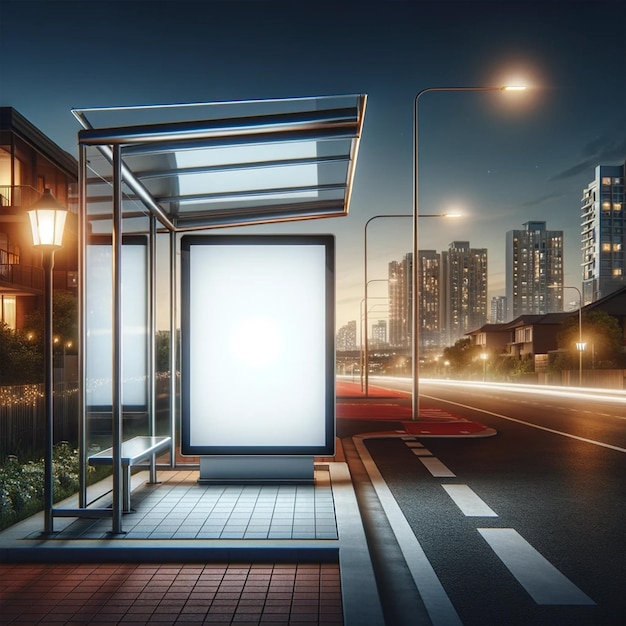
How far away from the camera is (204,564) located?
577cm

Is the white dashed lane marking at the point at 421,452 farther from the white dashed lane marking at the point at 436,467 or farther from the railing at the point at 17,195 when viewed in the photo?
the railing at the point at 17,195

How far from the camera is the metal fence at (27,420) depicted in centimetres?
1162

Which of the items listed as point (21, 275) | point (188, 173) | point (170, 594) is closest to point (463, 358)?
point (21, 275)

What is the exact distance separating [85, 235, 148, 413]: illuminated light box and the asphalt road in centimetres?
385

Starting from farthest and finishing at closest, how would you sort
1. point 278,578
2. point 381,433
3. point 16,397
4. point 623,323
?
point 623,323 < point 381,433 < point 16,397 < point 278,578

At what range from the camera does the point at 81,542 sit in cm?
608

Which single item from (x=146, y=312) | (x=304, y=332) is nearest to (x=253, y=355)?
(x=304, y=332)

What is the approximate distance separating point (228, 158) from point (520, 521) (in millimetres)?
5094

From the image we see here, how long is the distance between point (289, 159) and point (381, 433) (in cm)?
1089

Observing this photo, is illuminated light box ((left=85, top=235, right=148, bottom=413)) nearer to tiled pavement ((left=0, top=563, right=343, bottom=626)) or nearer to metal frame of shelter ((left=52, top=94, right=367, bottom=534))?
metal frame of shelter ((left=52, top=94, right=367, bottom=534))

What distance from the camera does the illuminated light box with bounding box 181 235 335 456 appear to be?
8.55 meters

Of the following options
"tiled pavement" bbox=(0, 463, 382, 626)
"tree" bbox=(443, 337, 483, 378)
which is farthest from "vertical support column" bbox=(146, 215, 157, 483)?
"tree" bbox=(443, 337, 483, 378)

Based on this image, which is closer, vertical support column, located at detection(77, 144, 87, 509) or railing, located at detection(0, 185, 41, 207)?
vertical support column, located at detection(77, 144, 87, 509)

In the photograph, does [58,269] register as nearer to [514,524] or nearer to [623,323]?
[514,524]
